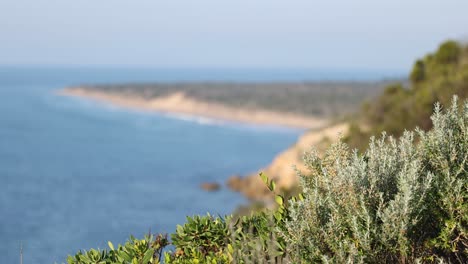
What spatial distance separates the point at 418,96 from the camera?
24.6 m

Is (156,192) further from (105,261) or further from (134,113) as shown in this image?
(134,113)

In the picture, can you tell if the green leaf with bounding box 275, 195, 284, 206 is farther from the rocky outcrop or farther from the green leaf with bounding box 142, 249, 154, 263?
the rocky outcrop

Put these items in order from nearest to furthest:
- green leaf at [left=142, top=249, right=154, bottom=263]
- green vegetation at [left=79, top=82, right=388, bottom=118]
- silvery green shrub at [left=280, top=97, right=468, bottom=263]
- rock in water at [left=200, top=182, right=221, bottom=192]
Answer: silvery green shrub at [left=280, top=97, right=468, bottom=263] < green leaf at [left=142, top=249, right=154, bottom=263] < rock in water at [left=200, top=182, right=221, bottom=192] < green vegetation at [left=79, top=82, right=388, bottom=118]

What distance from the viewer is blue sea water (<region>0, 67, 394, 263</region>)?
32.0 m

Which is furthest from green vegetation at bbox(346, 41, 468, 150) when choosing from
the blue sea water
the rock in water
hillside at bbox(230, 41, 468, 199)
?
the rock in water

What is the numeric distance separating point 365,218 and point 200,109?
392 feet

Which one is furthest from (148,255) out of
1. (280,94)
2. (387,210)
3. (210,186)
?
(280,94)

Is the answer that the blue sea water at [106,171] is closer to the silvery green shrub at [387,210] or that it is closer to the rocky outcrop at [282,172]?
the rocky outcrop at [282,172]

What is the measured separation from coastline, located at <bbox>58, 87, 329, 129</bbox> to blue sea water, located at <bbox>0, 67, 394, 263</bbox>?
16.3 feet

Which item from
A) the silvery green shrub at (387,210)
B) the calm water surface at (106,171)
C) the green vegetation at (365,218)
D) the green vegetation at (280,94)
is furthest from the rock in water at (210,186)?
the green vegetation at (280,94)

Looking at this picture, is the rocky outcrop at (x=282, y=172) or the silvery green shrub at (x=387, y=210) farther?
the rocky outcrop at (x=282, y=172)

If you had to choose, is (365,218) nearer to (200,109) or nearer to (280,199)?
(280,199)

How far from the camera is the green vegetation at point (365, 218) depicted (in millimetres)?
4082

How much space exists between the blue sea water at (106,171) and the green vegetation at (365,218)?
2.62m
